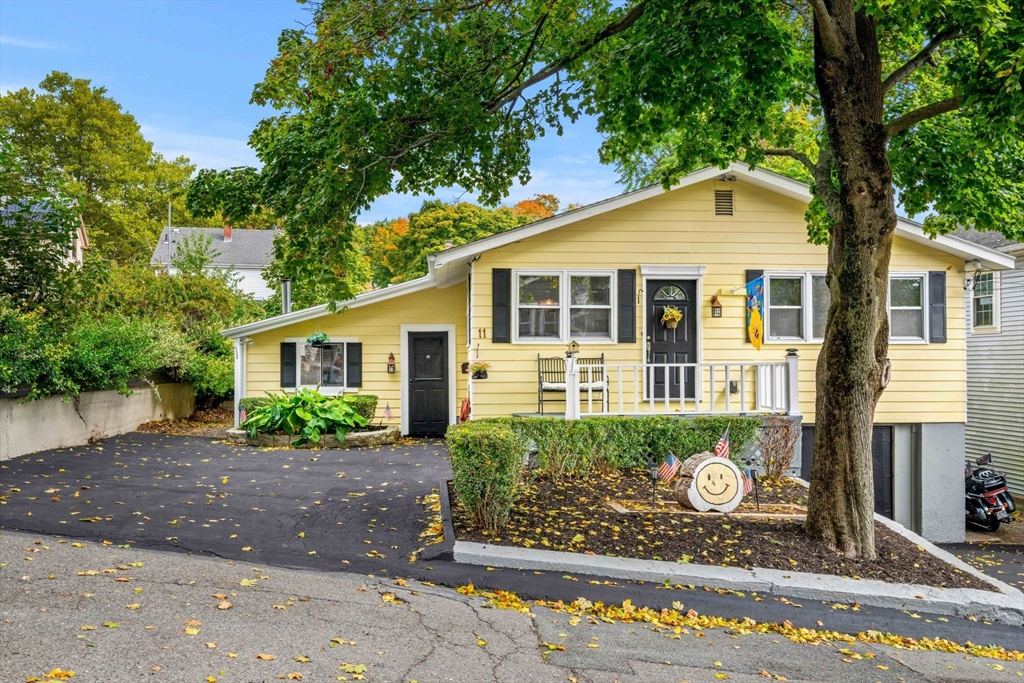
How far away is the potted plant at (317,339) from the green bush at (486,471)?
868 centimetres

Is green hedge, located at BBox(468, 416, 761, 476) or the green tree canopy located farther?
the green tree canopy

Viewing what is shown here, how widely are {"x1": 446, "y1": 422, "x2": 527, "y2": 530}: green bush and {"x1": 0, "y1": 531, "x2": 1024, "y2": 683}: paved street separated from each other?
4.32ft

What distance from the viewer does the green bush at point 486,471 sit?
6750 mm

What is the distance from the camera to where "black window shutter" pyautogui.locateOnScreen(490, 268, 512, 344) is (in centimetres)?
1232

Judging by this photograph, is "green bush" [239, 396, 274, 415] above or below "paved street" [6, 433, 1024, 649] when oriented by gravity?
above

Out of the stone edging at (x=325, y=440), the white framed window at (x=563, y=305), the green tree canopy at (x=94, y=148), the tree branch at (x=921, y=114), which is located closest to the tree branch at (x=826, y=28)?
the tree branch at (x=921, y=114)

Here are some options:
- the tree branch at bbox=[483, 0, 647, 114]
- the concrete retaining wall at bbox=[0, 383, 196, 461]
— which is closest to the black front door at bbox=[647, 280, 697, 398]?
the tree branch at bbox=[483, 0, 647, 114]

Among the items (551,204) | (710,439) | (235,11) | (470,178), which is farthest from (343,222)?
(551,204)

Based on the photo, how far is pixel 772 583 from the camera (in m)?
6.26

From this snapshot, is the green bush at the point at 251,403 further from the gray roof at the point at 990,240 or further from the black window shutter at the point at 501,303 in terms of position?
the gray roof at the point at 990,240

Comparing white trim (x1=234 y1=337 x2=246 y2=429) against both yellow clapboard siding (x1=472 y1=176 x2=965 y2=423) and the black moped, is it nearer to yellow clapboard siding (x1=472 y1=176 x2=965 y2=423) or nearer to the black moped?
yellow clapboard siding (x1=472 y1=176 x2=965 y2=423)

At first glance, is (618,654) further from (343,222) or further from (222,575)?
(343,222)

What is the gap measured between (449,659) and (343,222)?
4.62 metres

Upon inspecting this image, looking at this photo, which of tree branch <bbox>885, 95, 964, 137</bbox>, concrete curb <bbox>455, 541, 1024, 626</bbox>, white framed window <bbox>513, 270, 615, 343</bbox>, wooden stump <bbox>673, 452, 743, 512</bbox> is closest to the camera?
concrete curb <bbox>455, 541, 1024, 626</bbox>
